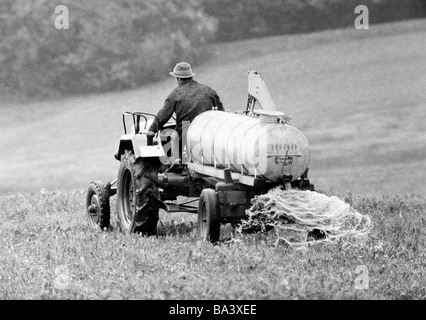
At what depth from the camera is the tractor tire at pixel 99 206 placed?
12.6 meters

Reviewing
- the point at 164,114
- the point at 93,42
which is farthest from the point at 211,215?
the point at 93,42

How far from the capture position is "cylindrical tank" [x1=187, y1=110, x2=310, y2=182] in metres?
10.3

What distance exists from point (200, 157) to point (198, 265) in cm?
252

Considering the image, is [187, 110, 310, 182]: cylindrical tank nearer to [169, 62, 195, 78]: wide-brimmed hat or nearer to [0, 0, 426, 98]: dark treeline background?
[169, 62, 195, 78]: wide-brimmed hat

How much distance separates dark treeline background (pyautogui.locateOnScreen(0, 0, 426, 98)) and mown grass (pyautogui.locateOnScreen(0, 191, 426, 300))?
1042 cm

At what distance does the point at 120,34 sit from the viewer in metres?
23.7

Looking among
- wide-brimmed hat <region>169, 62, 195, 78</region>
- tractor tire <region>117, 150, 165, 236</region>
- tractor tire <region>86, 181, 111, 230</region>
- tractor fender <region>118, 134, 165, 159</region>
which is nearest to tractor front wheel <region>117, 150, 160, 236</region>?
tractor tire <region>117, 150, 165, 236</region>

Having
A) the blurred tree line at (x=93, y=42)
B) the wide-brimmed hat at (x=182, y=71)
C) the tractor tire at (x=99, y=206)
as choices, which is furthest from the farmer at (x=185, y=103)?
the blurred tree line at (x=93, y=42)

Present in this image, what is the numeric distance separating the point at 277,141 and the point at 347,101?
40.2 feet

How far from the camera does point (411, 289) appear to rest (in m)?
8.71

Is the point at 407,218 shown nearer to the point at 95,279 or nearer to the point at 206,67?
the point at 95,279

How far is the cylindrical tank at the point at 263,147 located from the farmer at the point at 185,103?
1.03 metres
